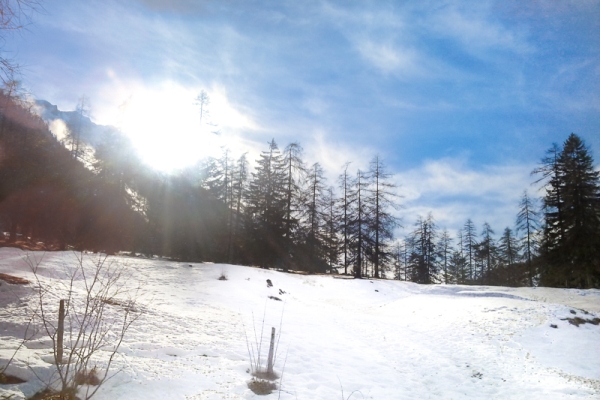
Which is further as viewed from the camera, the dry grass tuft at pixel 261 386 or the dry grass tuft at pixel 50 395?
the dry grass tuft at pixel 261 386

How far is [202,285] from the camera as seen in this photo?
55.7 feet

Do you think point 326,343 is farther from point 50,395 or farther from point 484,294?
point 484,294

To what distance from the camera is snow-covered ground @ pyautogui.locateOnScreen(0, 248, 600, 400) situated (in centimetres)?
686

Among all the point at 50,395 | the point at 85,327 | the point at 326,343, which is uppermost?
the point at 85,327

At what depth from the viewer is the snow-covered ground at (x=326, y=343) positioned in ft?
22.5

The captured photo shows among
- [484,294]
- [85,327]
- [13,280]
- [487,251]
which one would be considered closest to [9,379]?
[85,327]

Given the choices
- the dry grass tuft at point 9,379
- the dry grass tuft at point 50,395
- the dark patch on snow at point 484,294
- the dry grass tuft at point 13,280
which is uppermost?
the dry grass tuft at point 13,280

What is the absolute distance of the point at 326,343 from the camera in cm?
1122

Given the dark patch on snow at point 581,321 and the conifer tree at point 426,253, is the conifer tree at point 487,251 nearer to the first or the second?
the conifer tree at point 426,253

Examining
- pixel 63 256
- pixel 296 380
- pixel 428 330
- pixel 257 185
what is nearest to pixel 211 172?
pixel 257 185

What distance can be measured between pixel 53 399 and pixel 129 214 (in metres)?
25.5

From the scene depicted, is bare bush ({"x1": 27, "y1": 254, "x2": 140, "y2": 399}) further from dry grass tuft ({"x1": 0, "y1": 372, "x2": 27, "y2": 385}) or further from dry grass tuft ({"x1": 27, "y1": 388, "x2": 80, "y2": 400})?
dry grass tuft ({"x1": 0, "y1": 372, "x2": 27, "y2": 385})

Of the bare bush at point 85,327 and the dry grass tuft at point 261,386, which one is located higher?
the bare bush at point 85,327

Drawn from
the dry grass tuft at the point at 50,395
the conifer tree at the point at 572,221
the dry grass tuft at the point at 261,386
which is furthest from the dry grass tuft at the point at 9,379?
the conifer tree at the point at 572,221
